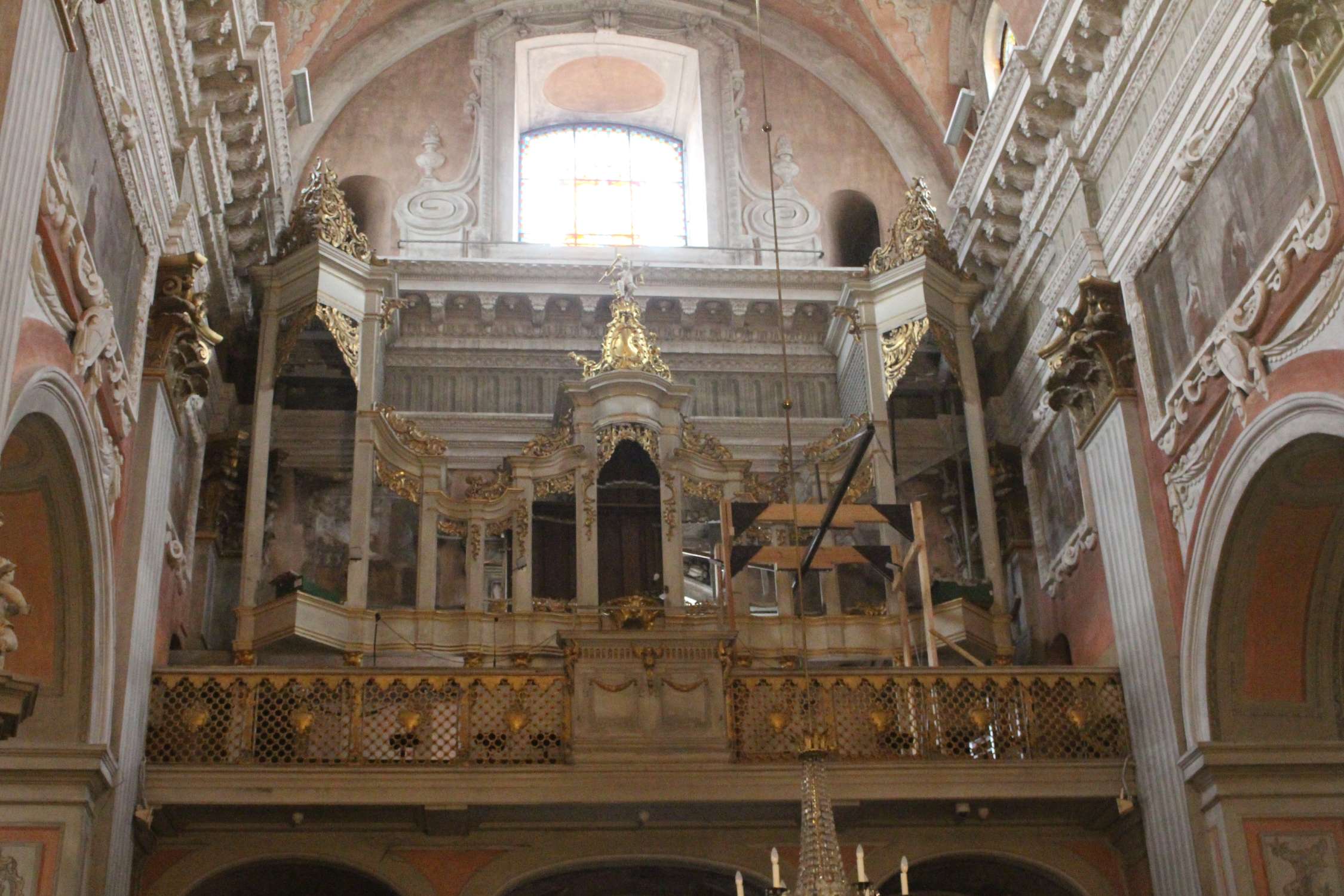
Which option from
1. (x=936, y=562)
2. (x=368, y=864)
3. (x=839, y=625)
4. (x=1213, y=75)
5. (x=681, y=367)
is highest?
(x=681, y=367)

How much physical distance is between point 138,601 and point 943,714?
597 cm

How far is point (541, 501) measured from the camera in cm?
1477

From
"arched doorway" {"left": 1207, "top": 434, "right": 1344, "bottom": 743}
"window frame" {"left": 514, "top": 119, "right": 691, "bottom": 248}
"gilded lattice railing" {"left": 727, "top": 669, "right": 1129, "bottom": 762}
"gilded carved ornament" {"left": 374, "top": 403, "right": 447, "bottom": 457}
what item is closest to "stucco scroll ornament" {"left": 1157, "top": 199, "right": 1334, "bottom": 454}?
"arched doorway" {"left": 1207, "top": 434, "right": 1344, "bottom": 743}

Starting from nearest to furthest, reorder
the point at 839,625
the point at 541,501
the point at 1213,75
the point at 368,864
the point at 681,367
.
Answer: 1. the point at 1213,75
2. the point at 368,864
3. the point at 839,625
4. the point at 541,501
5. the point at 681,367

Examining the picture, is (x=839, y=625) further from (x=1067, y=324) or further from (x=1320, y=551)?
(x=1320, y=551)

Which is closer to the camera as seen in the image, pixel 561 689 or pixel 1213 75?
pixel 1213 75

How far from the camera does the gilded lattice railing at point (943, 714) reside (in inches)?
484

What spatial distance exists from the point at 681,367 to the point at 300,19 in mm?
5252

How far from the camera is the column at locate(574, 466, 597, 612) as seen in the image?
1377 centimetres

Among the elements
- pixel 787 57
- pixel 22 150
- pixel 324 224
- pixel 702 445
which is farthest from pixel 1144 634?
pixel 787 57

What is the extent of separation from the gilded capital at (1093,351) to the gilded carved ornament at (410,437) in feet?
17.4

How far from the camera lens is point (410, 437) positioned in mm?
14492

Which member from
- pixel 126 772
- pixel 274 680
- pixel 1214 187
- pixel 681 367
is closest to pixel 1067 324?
pixel 1214 187

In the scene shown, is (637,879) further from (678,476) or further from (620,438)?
(620,438)
